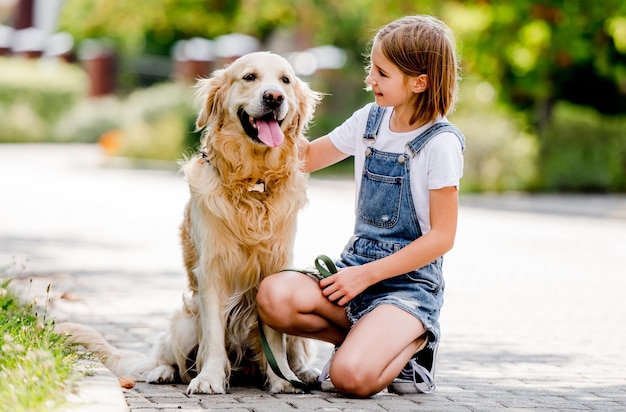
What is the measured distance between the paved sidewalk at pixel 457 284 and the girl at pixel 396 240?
232 millimetres

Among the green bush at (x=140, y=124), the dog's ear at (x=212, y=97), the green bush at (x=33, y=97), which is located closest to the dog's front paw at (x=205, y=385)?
the dog's ear at (x=212, y=97)

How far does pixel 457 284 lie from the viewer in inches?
401

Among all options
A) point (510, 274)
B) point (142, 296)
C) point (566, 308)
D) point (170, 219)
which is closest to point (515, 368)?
point (566, 308)

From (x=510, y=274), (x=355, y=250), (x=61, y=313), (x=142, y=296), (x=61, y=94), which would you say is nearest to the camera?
(x=355, y=250)

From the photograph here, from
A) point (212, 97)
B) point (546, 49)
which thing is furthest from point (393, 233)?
point (546, 49)

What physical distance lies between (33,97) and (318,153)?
33630 millimetres

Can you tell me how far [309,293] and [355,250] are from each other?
0.34 meters

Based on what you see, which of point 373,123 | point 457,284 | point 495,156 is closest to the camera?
point 373,123

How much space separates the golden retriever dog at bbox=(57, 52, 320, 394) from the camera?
5.08m

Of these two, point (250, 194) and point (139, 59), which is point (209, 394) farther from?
point (139, 59)

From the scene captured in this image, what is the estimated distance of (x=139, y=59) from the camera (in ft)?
162

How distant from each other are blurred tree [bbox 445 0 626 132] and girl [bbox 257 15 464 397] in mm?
17616

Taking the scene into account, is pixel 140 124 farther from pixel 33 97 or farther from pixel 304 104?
pixel 304 104

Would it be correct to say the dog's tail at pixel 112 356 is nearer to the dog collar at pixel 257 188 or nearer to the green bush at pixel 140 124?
the dog collar at pixel 257 188
